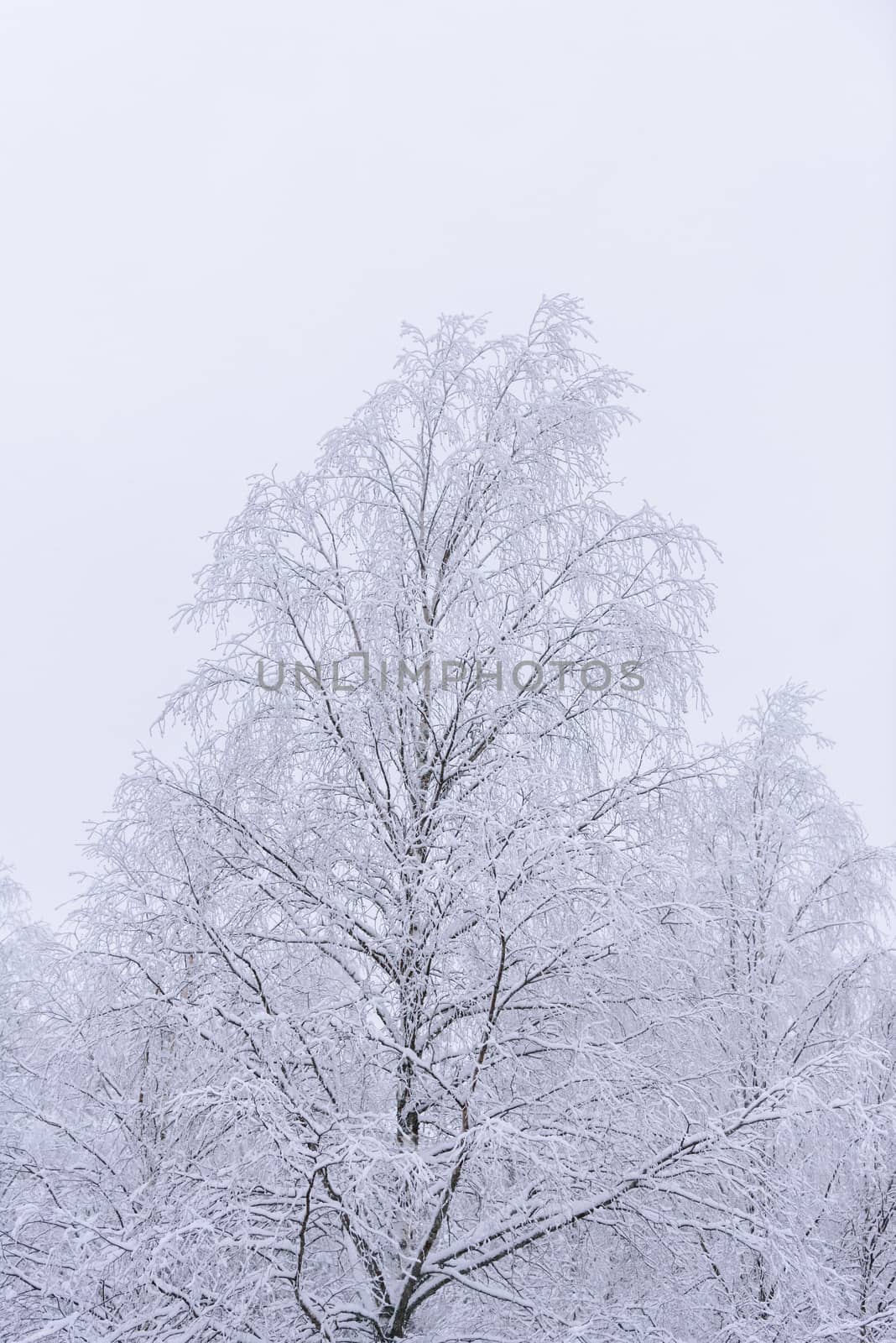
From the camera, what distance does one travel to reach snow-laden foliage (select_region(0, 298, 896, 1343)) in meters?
4.31

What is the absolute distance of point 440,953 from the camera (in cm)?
494

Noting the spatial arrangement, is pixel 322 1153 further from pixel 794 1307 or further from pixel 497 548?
pixel 497 548

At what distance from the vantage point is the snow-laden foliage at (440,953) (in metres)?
4.31

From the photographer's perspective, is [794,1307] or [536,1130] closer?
[536,1130]

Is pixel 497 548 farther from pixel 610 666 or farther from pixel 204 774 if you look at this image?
pixel 204 774

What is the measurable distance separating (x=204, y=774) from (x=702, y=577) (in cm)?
299

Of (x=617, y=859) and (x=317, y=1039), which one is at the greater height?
(x=617, y=859)

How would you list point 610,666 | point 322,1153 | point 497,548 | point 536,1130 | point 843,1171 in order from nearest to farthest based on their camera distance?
point 322,1153 < point 536,1130 < point 610,666 < point 497,548 < point 843,1171

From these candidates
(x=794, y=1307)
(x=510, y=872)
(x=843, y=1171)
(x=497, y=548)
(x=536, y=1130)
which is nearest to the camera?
(x=510, y=872)

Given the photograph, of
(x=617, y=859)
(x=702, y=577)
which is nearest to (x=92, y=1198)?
(x=617, y=859)

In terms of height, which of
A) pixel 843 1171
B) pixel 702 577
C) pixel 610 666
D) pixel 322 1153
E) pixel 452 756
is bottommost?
pixel 322 1153

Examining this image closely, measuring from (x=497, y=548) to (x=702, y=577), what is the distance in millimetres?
1224

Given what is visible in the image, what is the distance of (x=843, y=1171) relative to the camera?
24.5 ft

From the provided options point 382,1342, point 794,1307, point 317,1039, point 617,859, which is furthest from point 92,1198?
point 617,859
